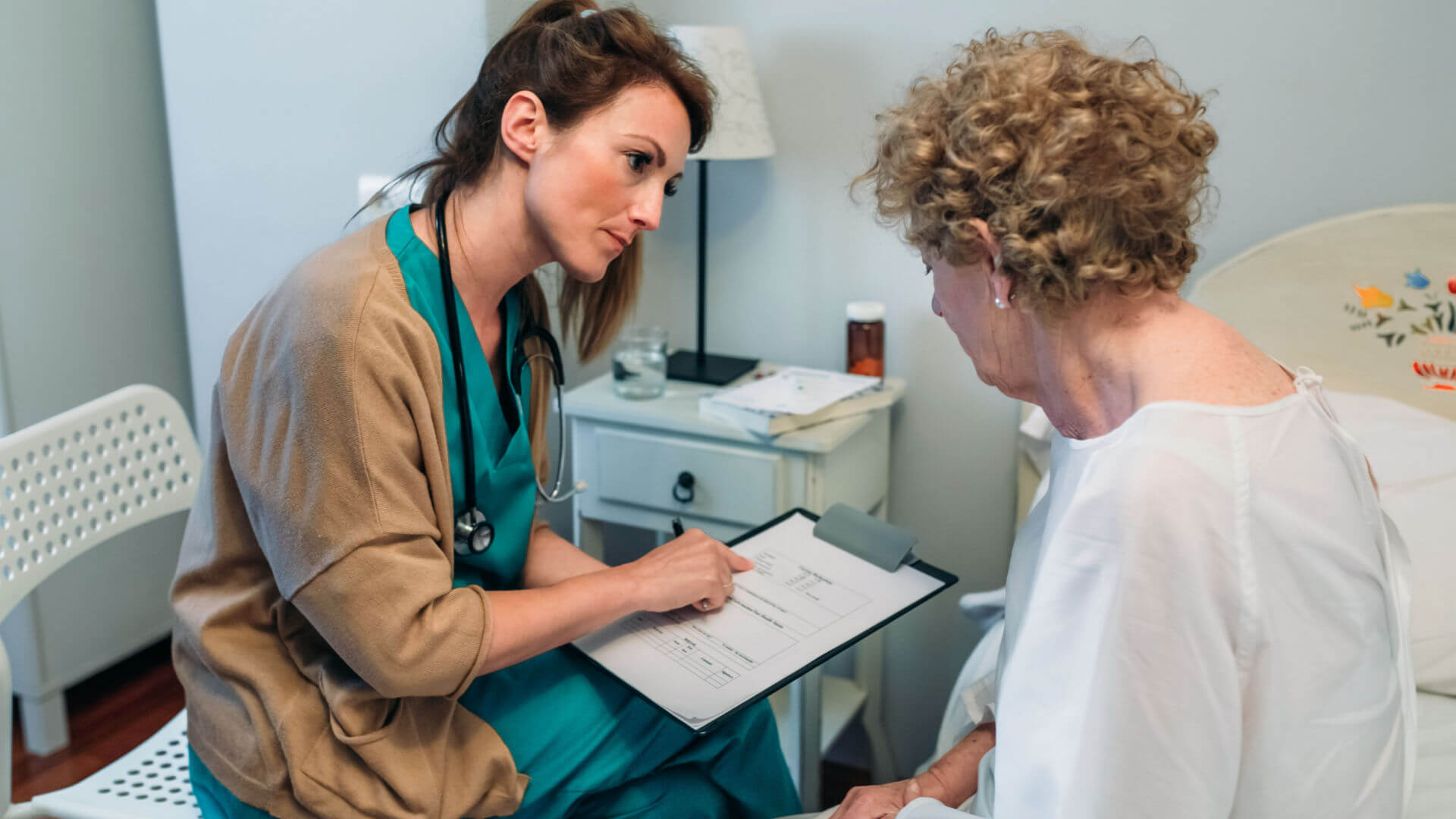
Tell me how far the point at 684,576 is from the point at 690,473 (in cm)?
54

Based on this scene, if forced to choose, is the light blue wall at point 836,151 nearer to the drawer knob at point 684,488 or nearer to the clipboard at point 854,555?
the drawer knob at point 684,488

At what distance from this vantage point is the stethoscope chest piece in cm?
103

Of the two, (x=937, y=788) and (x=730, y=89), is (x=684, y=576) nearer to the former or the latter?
(x=937, y=788)

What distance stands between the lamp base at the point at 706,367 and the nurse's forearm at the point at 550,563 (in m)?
0.54

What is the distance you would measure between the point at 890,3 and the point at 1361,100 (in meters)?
0.69

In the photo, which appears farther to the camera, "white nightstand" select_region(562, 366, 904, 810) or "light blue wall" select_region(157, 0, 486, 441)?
"light blue wall" select_region(157, 0, 486, 441)

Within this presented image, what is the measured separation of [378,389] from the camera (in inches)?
35.1

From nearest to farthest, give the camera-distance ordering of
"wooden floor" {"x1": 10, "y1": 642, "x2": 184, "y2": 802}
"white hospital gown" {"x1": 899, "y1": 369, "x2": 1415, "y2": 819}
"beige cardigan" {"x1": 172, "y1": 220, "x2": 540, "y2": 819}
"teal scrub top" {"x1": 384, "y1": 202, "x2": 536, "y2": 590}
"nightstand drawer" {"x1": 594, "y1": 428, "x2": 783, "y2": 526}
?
"white hospital gown" {"x1": 899, "y1": 369, "x2": 1415, "y2": 819}
"beige cardigan" {"x1": 172, "y1": 220, "x2": 540, "y2": 819}
"teal scrub top" {"x1": 384, "y1": 202, "x2": 536, "y2": 590}
"nightstand drawer" {"x1": 594, "y1": 428, "x2": 783, "y2": 526}
"wooden floor" {"x1": 10, "y1": 642, "x2": 184, "y2": 802}

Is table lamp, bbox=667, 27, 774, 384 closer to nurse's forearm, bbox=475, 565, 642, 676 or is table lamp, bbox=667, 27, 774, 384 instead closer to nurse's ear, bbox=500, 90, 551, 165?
nurse's ear, bbox=500, 90, 551, 165

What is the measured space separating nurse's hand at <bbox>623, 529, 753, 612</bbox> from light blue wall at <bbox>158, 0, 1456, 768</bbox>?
83cm

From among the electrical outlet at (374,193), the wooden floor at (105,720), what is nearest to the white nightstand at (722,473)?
the electrical outlet at (374,193)

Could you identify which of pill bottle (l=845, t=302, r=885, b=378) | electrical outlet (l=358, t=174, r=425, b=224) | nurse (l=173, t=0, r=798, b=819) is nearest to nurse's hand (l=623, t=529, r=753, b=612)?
nurse (l=173, t=0, r=798, b=819)

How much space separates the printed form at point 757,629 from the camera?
97 centimetres

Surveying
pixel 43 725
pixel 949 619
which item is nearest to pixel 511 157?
pixel 949 619
